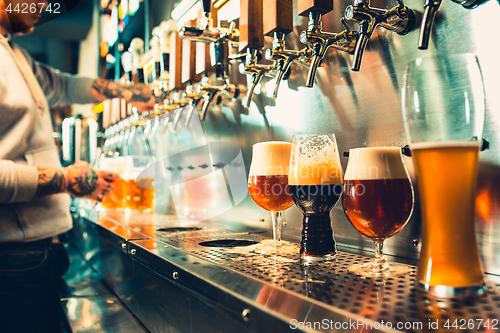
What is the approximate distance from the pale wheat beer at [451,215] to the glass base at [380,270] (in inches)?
4.9

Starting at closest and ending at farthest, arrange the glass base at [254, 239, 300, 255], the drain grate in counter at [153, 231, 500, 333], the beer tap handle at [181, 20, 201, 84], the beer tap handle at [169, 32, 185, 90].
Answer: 1. the drain grate in counter at [153, 231, 500, 333]
2. the glass base at [254, 239, 300, 255]
3. the beer tap handle at [181, 20, 201, 84]
4. the beer tap handle at [169, 32, 185, 90]

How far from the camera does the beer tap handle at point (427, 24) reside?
645 millimetres

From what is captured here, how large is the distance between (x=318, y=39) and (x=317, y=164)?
359 millimetres

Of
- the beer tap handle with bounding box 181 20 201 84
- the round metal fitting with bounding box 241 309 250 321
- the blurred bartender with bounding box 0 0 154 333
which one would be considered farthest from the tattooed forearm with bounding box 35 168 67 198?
the round metal fitting with bounding box 241 309 250 321

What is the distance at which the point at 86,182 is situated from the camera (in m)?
1.47

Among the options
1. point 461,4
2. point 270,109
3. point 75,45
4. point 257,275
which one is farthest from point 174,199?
point 75,45

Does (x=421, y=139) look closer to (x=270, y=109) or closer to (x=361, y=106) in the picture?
(x=361, y=106)

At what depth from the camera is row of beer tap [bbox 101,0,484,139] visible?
0.85 m

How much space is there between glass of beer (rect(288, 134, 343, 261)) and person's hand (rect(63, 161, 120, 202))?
946 millimetres

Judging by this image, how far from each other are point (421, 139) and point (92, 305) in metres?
1.16

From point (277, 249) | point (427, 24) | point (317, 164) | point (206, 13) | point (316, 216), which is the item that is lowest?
point (277, 249)

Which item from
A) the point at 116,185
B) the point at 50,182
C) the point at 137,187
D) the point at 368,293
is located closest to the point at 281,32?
the point at 368,293

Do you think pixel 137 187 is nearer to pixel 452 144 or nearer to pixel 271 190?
pixel 271 190

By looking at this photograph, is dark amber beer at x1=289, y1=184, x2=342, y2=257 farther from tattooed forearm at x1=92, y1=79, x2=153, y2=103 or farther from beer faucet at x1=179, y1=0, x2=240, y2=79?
tattooed forearm at x1=92, y1=79, x2=153, y2=103
